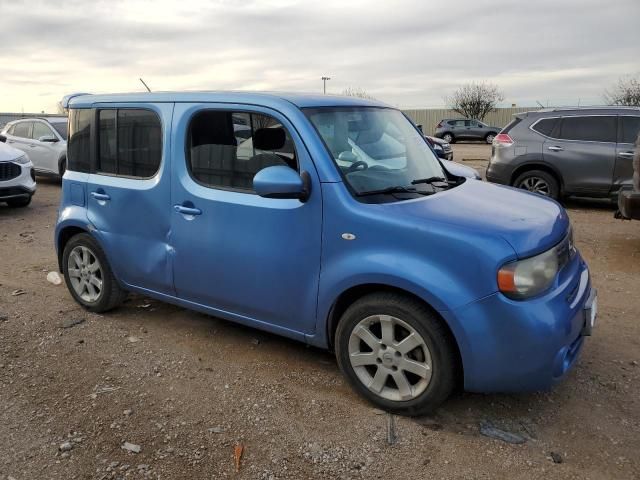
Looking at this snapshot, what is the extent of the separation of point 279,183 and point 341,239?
47 cm

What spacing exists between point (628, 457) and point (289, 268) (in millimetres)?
2022

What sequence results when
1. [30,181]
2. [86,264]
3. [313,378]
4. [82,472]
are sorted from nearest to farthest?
[82,472]
[313,378]
[86,264]
[30,181]

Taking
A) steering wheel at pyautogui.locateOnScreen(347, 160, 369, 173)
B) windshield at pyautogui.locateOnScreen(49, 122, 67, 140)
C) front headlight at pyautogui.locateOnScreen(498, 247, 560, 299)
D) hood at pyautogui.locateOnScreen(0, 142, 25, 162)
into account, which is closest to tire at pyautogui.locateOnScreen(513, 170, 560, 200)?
steering wheel at pyautogui.locateOnScreen(347, 160, 369, 173)

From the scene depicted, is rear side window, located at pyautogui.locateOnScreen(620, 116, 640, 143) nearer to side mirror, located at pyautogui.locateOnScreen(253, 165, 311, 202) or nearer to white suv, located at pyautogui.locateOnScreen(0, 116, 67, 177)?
side mirror, located at pyautogui.locateOnScreen(253, 165, 311, 202)

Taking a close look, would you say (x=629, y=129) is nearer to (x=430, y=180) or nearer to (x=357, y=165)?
(x=430, y=180)

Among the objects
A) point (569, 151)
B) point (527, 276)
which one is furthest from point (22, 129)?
point (527, 276)

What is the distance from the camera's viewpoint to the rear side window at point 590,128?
8.95m

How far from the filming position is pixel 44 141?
12.7 m

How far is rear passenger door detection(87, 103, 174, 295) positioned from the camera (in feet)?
13.1

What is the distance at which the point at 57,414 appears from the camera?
3.26 m

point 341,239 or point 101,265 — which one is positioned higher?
point 341,239

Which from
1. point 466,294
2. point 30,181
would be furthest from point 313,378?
point 30,181

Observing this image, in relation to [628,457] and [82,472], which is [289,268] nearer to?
[82,472]

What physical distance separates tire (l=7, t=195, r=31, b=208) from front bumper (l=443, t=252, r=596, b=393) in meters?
9.29
